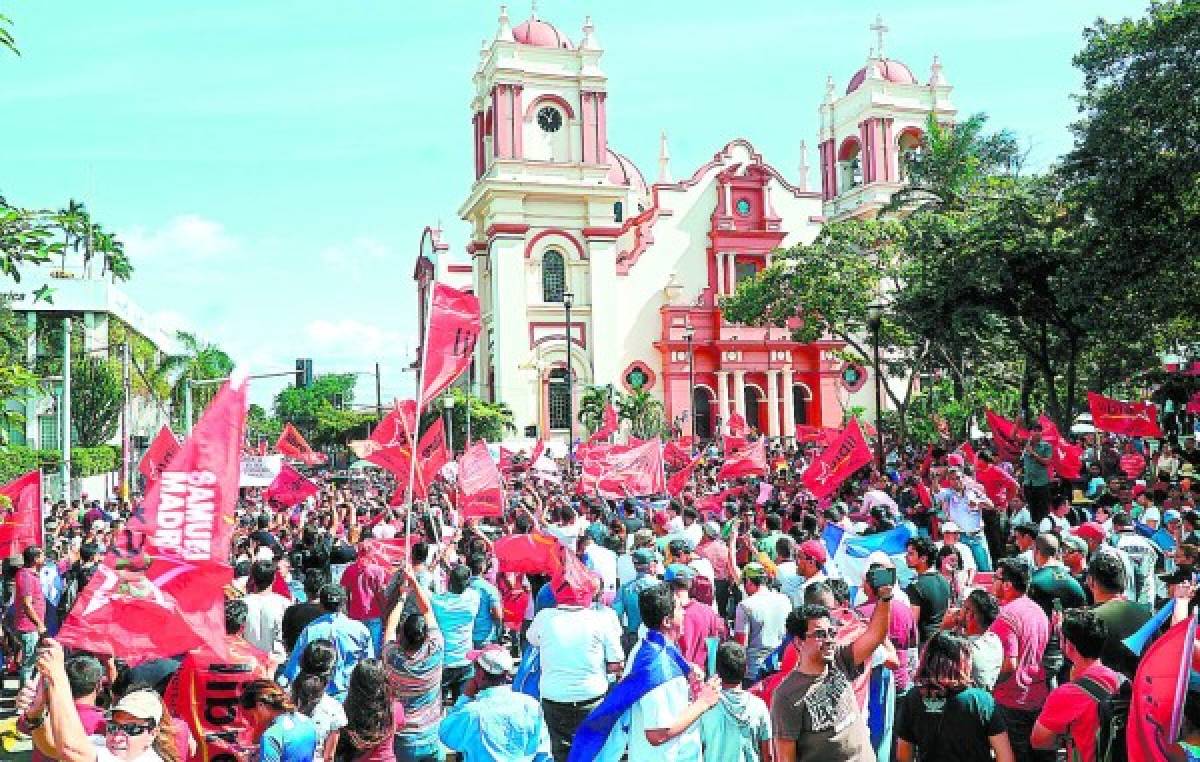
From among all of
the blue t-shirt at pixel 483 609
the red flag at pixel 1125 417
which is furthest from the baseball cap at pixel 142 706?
the red flag at pixel 1125 417

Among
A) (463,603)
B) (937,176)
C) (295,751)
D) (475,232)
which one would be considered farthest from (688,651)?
(475,232)

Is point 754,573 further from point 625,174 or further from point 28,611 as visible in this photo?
point 625,174

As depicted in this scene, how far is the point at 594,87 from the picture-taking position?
171 ft

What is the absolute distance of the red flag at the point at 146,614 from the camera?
522 centimetres

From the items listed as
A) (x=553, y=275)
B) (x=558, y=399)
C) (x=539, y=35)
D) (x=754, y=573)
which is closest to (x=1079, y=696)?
(x=754, y=573)

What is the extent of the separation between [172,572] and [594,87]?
48968 mm

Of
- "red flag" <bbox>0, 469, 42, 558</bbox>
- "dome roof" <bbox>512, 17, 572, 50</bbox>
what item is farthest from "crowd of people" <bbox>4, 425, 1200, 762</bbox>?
"dome roof" <bbox>512, 17, 572, 50</bbox>

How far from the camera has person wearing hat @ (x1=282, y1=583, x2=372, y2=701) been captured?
21.6ft

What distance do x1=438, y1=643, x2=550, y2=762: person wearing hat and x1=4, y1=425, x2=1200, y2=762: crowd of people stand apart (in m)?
0.01

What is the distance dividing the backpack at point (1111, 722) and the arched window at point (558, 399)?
45.0 meters

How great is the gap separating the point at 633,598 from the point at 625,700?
3.12 m

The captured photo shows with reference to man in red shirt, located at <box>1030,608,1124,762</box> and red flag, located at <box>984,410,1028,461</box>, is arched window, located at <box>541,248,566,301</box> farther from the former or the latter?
man in red shirt, located at <box>1030,608,1124,762</box>

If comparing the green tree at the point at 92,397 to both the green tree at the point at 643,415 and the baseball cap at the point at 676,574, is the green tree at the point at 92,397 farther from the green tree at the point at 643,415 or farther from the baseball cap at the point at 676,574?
the baseball cap at the point at 676,574

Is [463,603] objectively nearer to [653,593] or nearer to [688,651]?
[688,651]
